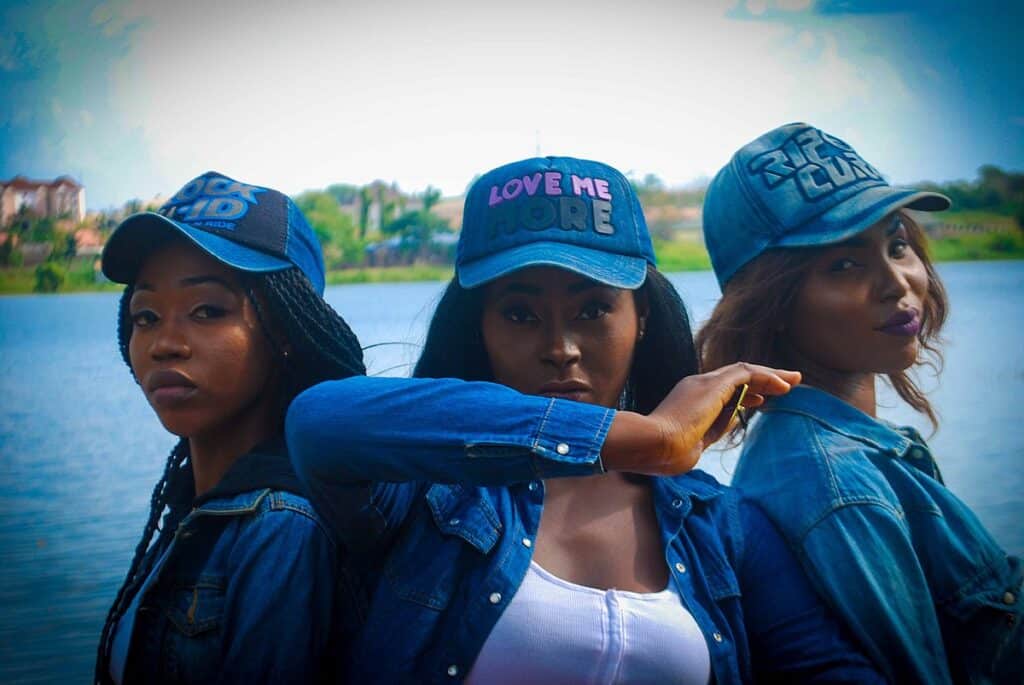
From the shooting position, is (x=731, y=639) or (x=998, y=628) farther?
(x=998, y=628)

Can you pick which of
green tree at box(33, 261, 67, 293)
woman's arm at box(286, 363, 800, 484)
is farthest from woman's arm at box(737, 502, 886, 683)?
green tree at box(33, 261, 67, 293)

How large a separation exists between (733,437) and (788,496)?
409mm

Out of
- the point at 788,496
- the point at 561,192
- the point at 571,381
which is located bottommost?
the point at 788,496

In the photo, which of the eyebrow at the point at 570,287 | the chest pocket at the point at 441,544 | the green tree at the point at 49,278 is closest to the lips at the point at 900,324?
the eyebrow at the point at 570,287

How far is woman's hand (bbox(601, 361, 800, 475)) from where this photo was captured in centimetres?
132

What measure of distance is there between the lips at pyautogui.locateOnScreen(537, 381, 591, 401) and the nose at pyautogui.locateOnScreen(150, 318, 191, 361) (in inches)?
27.7

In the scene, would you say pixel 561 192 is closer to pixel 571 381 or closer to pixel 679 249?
pixel 571 381

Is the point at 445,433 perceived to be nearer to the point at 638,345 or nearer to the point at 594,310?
the point at 594,310

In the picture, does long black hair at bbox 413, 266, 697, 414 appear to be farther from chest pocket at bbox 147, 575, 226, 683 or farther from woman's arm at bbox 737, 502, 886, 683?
chest pocket at bbox 147, 575, 226, 683

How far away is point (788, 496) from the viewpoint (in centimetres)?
178

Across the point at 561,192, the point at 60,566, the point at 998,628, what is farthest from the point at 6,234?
the point at 998,628

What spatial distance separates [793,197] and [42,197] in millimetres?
2157

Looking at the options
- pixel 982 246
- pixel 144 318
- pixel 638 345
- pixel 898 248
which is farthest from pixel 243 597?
pixel 982 246

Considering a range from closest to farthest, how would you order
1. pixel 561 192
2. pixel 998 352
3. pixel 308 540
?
pixel 308 540 → pixel 561 192 → pixel 998 352
